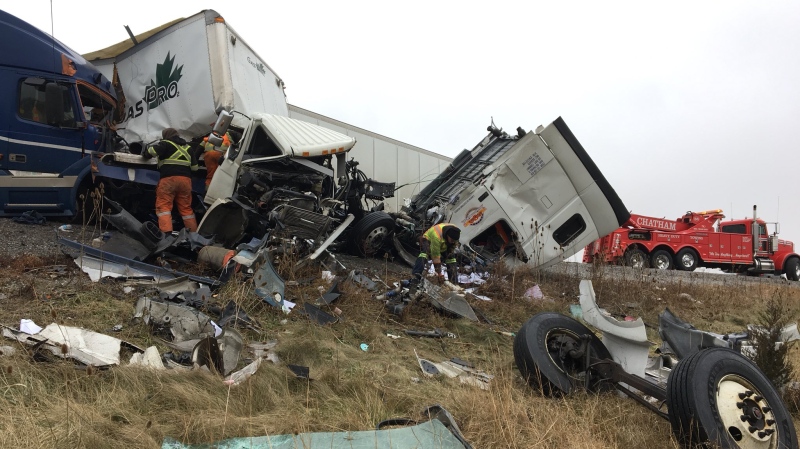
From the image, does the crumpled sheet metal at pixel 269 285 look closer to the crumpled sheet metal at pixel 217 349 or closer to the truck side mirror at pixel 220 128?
the crumpled sheet metal at pixel 217 349

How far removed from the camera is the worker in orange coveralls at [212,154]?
5.95 m

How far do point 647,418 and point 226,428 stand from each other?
2.11 m

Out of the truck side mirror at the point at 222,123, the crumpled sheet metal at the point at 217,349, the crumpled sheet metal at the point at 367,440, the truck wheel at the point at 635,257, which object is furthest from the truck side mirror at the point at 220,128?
the truck wheel at the point at 635,257

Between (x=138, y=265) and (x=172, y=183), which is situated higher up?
(x=172, y=183)

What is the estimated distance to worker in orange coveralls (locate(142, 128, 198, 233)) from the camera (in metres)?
5.55

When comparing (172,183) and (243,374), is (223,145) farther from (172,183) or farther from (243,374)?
(243,374)

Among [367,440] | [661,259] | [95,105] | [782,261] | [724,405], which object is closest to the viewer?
[367,440]

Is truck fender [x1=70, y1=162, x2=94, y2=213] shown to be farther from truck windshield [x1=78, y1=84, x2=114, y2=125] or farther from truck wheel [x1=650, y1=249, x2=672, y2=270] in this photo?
truck wheel [x1=650, y1=249, x2=672, y2=270]

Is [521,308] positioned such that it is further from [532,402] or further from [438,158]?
[438,158]

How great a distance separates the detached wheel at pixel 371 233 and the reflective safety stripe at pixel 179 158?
2.21m

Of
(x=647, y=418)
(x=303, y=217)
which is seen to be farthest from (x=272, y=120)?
(x=647, y=418)

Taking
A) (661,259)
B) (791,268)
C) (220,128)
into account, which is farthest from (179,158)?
(791,268)

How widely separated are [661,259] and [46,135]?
14173 millimetres

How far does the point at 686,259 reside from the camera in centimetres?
1411
